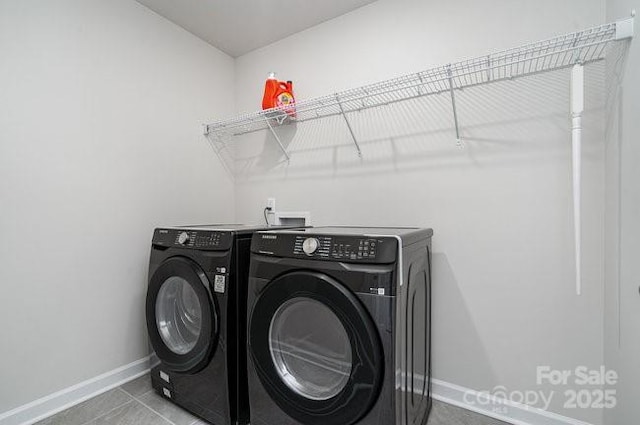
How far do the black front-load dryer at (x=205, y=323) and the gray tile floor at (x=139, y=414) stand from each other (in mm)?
54

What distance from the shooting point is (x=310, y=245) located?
1175 mm

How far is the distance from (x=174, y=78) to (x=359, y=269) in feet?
6.73

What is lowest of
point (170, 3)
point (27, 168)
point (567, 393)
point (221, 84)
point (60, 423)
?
point (60, 423)

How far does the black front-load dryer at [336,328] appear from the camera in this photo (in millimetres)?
1021

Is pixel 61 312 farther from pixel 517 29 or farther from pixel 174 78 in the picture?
pixel 517 29

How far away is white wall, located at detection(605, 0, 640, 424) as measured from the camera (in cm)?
97

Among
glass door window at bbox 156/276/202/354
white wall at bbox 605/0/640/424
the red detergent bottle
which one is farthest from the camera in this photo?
the red detergent bottle

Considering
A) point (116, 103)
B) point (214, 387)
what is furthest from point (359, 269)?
point (116, 103)

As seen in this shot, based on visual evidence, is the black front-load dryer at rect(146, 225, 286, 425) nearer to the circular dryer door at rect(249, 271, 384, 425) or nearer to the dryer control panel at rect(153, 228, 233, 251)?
the dryer control panel at rect(153, 228, 233, 251)

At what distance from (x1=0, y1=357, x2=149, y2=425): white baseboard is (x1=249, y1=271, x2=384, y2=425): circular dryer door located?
1.15m

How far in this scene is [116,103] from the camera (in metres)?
1.85

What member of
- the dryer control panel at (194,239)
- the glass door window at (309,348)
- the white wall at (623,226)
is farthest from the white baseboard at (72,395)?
the white wall at (623,226)

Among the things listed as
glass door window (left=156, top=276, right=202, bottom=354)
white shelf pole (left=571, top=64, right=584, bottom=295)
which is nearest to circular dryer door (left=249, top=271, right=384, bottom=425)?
glass door window (left=156, top=276, right=202, bottom=354)

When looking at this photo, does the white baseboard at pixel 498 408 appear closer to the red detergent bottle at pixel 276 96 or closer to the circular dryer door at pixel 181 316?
the circular dryer door at pixel 181 316
